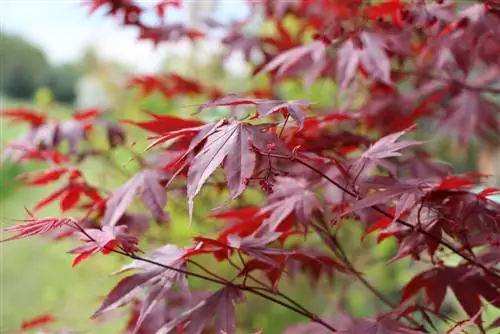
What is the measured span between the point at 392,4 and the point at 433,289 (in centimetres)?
43

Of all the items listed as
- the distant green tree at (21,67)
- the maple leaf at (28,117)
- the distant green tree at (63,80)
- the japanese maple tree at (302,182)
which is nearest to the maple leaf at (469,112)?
the japanese maple tree at (302,182)

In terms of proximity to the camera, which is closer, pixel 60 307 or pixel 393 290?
pixel 393 290

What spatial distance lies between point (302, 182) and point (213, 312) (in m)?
0.23

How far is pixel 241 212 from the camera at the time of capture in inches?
35.9

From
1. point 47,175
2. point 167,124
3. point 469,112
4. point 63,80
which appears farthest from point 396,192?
point 63,80

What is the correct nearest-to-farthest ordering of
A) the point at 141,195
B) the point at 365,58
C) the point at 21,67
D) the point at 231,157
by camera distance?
the point at 231,157
the point at 141,195
the point at 365,58
the point at 21,67

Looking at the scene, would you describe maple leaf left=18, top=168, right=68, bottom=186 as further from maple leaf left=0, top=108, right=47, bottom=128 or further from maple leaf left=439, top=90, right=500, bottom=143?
maple leaf left=439, top=90, right=500, bottom=143

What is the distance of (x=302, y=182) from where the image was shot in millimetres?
875

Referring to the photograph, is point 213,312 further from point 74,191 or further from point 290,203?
point 74,191

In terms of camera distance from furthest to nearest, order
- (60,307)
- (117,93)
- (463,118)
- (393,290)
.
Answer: (117,93) → (60,307) → (393,290) → (463,118)

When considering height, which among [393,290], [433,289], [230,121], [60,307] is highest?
[230,121]

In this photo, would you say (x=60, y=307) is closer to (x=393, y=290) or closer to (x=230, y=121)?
(x=393, y=290)

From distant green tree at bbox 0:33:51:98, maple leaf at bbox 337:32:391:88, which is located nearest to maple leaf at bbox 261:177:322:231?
maple leaf at bbox 337:32:391:88

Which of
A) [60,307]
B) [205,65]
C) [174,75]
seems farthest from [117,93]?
[174,75]
